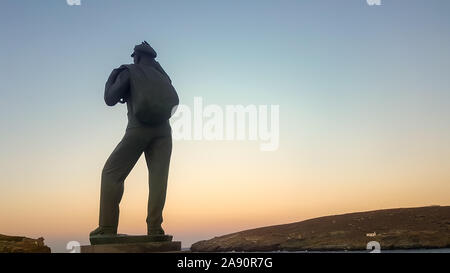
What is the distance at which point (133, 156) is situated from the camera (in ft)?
29.8

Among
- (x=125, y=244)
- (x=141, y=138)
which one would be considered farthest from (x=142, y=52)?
(x=125, y=244)

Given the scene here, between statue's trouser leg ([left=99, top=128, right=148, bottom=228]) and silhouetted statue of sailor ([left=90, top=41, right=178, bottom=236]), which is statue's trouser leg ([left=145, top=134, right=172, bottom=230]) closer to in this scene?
silhouetted statue of sailor ([left=90, top=41, right=178, bottom=236])

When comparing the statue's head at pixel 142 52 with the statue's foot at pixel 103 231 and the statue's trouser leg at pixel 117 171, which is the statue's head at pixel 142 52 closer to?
the statue's trouser leg at pixel 117 171

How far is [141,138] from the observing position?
359 inches

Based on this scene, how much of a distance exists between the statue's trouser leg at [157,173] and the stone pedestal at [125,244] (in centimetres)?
46

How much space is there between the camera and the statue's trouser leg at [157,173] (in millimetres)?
9180
